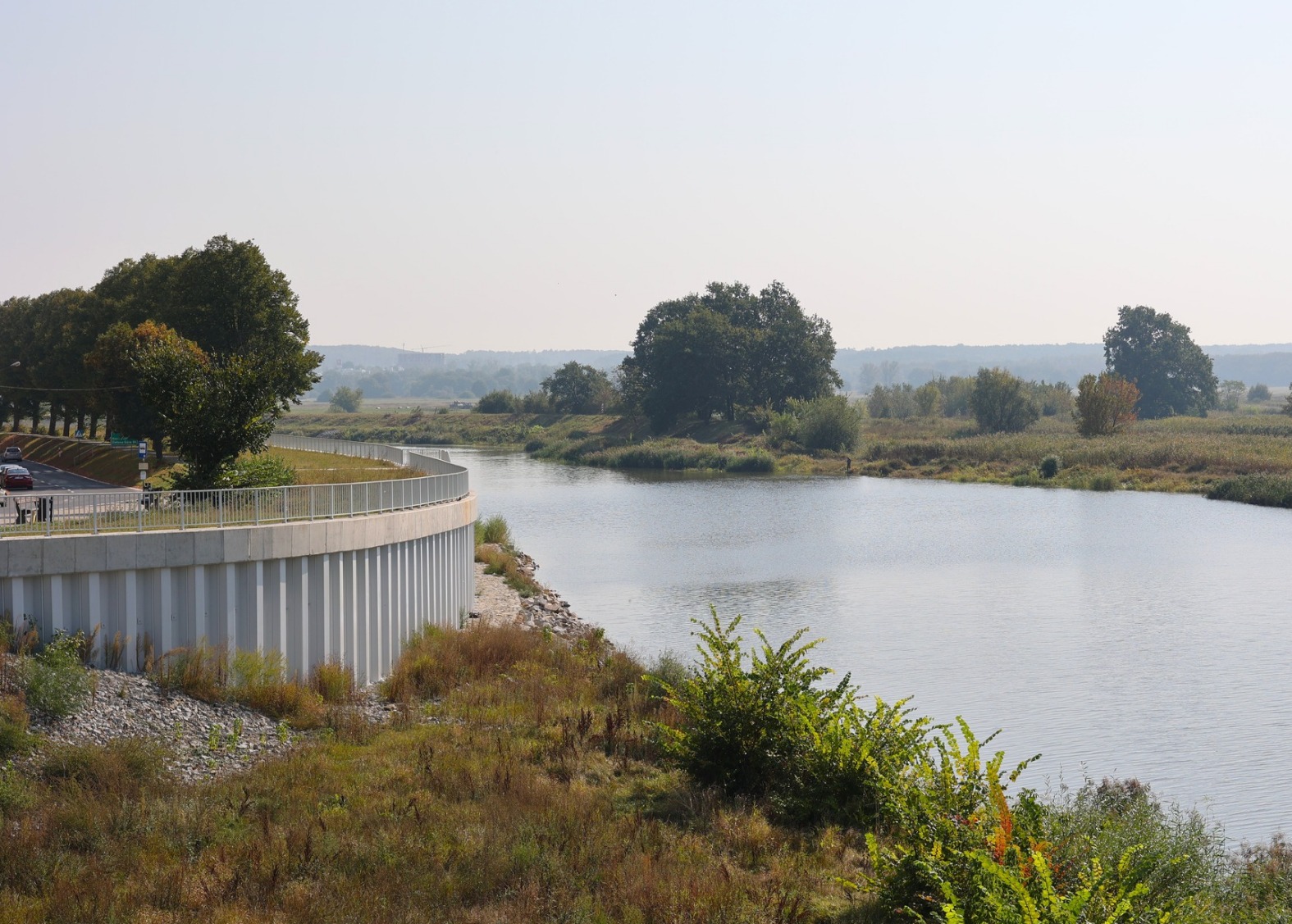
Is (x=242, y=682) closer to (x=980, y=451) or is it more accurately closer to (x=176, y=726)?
(x=176, y=726)

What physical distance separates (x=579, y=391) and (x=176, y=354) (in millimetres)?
137899

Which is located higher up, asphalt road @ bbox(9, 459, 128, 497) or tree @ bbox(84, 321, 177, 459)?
tree @ bbox(84, 321, 177, 459)

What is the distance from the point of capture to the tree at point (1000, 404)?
124m

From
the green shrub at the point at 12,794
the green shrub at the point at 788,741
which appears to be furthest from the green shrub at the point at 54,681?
the green shrub at the point at 788,741

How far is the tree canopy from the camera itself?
419 ft

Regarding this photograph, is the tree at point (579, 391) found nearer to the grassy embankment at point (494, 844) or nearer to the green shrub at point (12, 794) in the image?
the grassy embankment at point (494, 844)

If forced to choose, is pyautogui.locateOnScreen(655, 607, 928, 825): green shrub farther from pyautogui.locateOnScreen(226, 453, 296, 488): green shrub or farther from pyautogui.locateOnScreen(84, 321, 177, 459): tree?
pyautogui.locateOnScreen(84, 321, 177, 459): tree

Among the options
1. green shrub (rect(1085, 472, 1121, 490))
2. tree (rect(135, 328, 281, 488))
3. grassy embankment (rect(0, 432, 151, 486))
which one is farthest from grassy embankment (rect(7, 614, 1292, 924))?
green shrub (rect(1085, 472, 1121, 490))

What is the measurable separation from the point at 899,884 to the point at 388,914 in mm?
5413

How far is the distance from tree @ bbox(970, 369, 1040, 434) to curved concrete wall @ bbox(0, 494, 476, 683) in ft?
341

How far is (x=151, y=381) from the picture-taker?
3014 cm

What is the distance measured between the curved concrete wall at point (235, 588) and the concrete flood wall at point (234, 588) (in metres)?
0.02

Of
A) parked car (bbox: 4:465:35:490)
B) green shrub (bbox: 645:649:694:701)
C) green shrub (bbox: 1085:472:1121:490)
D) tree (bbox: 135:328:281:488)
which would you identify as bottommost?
green shrub (bbox: 645:649:694:701)

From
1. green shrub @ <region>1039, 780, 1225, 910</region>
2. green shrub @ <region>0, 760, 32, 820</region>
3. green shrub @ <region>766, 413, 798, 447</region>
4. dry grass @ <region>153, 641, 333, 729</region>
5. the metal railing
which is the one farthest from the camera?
green shrub @ <region>766, 413, 798, 447</region>
